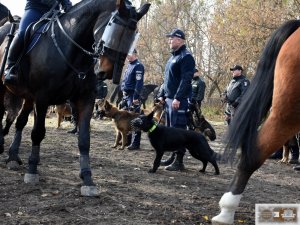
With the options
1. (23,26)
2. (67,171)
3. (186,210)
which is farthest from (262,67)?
(67,171)

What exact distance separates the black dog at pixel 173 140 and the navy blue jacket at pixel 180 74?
2.10 feet

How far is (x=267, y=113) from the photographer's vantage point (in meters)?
4.64

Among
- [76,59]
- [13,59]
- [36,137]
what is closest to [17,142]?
[36,137]

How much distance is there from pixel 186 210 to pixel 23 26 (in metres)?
3.37

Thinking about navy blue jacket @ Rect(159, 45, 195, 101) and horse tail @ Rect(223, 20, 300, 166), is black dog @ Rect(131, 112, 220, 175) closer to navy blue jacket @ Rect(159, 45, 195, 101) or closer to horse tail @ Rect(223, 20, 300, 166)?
navy blue jacket @ Rect(159, 45, 195, 101)

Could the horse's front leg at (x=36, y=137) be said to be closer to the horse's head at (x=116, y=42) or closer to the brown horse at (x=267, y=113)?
the horse's head at (x=116, y=42)

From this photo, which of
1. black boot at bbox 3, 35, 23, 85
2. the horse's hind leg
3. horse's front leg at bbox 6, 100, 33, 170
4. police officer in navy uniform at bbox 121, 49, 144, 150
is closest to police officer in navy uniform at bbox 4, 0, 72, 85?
black boot at bbox 3, 35, 23, 85

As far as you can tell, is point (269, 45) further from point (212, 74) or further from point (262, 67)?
point (212, 74)

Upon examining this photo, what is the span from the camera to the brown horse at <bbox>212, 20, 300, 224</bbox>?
4.16 metres

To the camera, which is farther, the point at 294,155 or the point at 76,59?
the point at 294,155

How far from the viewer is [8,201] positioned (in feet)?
17.0

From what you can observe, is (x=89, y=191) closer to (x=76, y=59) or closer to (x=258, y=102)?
(x=76, y=59)

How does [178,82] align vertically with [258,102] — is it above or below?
above

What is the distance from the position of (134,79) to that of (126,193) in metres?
6.57
